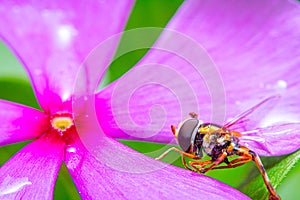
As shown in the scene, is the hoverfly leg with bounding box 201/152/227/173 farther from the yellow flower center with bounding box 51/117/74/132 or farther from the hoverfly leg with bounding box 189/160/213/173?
the yellow flower center with bounding box 51/117/74/132

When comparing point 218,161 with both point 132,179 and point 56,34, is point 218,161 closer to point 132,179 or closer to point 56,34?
point 132,179

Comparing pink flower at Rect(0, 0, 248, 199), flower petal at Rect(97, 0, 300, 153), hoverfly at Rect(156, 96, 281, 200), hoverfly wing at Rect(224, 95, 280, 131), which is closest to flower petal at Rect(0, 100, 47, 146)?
pink flower at Rect(0, 0, 248, 199)

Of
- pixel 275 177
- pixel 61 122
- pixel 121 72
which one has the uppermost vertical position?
pixel 121 72

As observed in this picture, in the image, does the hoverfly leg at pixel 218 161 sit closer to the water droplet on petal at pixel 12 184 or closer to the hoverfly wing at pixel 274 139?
the hoverfly wing at pixel 274 139

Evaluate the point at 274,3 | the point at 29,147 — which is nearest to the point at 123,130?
the point at 29,147

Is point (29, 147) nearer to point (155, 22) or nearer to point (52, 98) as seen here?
point (52, 98)

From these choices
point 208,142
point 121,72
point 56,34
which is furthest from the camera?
point 121,72

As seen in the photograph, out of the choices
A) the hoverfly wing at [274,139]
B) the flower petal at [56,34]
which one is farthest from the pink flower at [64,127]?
the hoverfly wing at [274,139]

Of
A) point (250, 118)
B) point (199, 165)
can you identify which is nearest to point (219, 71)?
point (250, 118)
